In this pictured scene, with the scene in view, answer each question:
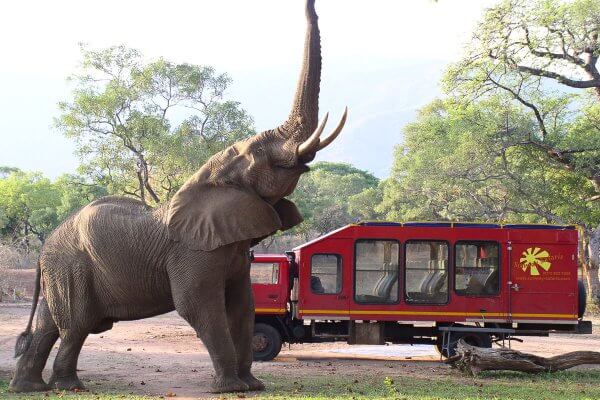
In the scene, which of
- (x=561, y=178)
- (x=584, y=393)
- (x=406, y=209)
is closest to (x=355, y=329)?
(x=584, y=393)

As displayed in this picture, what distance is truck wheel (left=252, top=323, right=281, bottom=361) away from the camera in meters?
17.8

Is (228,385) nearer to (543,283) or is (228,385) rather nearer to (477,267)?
(477,267)

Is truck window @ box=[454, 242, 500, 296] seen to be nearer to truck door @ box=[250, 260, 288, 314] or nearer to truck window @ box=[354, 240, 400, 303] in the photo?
truck window @ box=[354, 240, 400, 303]

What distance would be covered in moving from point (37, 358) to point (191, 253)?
2548mm

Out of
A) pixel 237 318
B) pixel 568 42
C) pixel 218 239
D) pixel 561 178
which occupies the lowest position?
pixel 237 318

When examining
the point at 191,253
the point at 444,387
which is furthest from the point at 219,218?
the point at 444,387

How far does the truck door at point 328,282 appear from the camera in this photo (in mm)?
17453

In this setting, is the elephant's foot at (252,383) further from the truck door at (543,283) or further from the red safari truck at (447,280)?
the truck door at (543,283)

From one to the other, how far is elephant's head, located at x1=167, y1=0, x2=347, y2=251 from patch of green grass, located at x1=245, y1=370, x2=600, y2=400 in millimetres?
2000

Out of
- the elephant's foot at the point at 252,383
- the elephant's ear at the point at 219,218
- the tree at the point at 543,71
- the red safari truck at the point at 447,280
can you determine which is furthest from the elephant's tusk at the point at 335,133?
the tree at the point at 543,71

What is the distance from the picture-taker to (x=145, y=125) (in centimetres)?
3616

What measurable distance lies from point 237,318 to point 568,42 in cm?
1993

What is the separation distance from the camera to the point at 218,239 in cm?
1105

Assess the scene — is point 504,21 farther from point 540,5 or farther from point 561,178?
point 561,178
